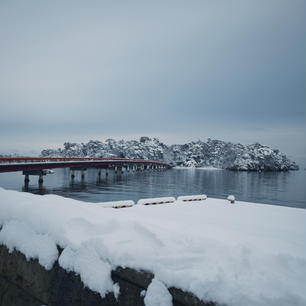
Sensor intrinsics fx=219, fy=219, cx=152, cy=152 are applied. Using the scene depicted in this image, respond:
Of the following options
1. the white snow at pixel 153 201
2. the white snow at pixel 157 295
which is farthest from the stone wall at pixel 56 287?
the white snow at pixel 153 201

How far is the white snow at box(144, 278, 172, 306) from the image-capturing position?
3.99 m

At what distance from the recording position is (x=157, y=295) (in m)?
4.05

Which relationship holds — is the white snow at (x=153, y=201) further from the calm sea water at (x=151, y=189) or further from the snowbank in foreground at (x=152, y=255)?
the calm sea water at (x=151, y=189)

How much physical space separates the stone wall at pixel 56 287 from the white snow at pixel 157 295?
10 cm

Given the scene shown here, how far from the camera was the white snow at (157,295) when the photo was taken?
3986 mm

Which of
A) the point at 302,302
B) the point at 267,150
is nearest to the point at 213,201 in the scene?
the point at 302,302

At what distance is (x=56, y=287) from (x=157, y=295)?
2649 millimetres

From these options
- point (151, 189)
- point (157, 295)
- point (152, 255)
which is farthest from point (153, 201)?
point (151, 189)

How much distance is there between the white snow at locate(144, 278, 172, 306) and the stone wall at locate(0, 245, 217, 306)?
0.10 m

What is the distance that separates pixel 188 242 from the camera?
527cm

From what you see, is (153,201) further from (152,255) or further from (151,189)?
(151,189)

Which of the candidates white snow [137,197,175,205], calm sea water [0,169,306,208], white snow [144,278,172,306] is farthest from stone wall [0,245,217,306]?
calm sea water [0,169,306,208]

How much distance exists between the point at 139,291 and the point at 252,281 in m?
2.12

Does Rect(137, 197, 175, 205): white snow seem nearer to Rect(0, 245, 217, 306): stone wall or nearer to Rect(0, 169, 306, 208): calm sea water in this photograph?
Rect(0, 245, 217, 306): stone wall
